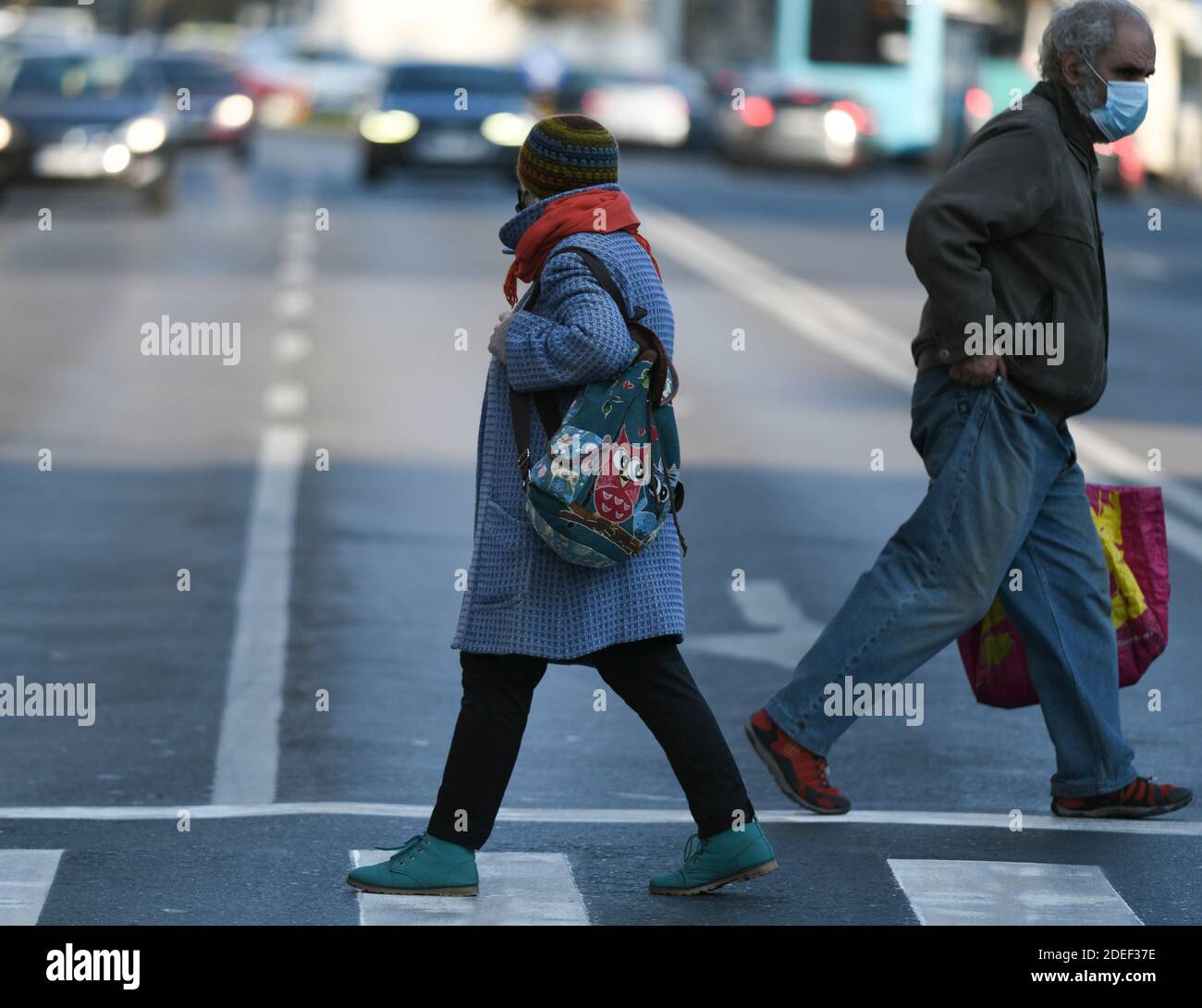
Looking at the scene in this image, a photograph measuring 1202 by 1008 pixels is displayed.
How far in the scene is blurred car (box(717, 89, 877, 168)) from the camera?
4216cm

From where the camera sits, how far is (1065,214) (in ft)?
20.7

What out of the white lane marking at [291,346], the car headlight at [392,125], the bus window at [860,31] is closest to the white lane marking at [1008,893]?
the white lane marking at [291,346]

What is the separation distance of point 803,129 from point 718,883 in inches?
1473

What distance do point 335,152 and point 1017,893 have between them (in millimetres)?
43517

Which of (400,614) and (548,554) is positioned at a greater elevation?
(548,554)

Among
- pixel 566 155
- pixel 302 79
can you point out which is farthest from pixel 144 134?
pixel 302 79

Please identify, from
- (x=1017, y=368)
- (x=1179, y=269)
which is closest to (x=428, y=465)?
(x=1017, y=368)

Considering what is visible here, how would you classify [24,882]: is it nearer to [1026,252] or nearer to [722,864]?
[722,864]

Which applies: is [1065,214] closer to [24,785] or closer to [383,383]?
[24,785]

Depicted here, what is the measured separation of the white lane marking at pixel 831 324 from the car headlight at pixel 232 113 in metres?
11.6

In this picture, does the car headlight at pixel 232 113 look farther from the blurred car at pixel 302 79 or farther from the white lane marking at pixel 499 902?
the white lane marking at pixel 499 902

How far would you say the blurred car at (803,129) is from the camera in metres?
42.2

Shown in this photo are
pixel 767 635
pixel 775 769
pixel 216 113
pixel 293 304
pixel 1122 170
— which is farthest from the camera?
pixel 216 113

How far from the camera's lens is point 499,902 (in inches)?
224
